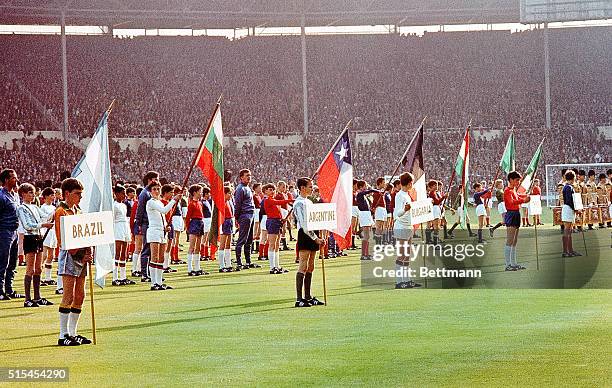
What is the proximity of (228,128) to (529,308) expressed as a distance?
141 feet

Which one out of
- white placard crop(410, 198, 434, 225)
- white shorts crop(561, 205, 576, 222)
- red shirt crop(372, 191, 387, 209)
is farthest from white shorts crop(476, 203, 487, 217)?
white placard crop(410, 198, 434, 225)

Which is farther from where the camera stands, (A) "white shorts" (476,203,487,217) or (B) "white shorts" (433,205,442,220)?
(A) "white shorts" (476,203,487,217)

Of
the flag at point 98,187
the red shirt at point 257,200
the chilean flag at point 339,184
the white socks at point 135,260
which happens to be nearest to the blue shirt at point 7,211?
the flag at point 98,187

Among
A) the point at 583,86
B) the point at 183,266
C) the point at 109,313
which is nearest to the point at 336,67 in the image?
the point at 583,86

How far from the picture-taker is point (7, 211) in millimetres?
15914

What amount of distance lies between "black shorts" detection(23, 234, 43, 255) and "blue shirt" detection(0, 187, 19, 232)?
1.00ft

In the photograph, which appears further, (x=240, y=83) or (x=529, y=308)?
(x=240, y=83)

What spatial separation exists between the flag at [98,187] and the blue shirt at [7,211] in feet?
8.44

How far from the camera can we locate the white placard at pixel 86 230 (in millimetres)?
11359

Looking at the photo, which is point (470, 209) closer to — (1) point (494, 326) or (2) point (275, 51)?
(2) point (275, 51)

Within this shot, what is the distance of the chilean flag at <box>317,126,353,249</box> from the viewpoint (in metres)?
16.8

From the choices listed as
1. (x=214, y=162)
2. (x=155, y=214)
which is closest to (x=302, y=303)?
(x=155, y=214)

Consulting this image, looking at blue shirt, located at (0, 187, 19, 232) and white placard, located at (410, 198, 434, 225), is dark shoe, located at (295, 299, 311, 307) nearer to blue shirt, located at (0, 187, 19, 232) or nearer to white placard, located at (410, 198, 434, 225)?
white placard, located at (410, 198, 434, 225)

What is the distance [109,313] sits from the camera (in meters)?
14.9
